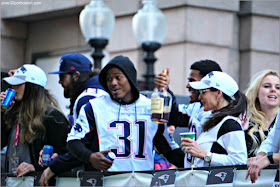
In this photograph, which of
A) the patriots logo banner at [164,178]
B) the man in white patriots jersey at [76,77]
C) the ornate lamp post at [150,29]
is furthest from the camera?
the ornate lamp post at [150,29]

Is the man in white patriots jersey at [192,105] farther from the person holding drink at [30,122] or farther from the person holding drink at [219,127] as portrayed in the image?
the person holding drink at [30,122]

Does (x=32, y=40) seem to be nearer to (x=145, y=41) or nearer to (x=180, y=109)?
(x=145, y=41)

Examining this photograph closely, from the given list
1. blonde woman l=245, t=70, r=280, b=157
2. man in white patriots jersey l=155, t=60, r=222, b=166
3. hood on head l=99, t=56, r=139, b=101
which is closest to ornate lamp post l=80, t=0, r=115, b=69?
blonde woman l=245, t=70, r=280, b=157

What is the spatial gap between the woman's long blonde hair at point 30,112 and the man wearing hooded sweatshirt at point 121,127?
0.83 m

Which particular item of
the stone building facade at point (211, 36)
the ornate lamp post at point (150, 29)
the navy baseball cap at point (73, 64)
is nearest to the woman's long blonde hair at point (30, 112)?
the navy baseball cap at point (73, 64)

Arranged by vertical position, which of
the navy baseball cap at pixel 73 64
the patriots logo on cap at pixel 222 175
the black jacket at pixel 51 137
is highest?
the navy baseball cap at pixel 73 64

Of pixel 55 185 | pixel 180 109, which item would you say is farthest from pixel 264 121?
pixel 55 185

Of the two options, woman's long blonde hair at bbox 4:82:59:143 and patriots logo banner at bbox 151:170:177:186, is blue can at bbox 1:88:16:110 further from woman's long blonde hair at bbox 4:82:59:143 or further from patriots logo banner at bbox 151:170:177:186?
patriots logo banner at bbox 151:170:177:186

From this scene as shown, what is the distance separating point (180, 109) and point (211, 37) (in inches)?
321

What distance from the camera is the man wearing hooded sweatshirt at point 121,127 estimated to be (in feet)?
22.5

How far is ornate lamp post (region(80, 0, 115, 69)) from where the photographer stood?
13827mm

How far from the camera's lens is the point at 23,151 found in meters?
7.88

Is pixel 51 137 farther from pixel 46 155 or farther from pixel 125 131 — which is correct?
pixel 125 131

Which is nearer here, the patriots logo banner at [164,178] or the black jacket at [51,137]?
the patriots logo banner at [164,178]
